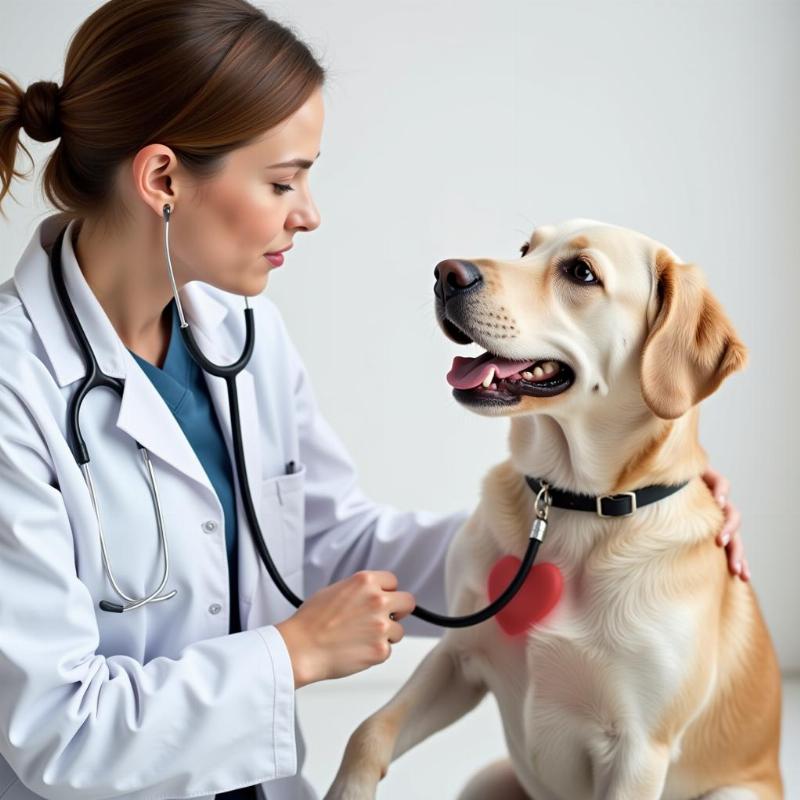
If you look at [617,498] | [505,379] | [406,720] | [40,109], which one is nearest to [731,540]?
[617,498]

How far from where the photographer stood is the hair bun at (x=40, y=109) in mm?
1547

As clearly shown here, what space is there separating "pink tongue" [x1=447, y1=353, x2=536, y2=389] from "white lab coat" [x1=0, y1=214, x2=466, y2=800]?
0.42 metres

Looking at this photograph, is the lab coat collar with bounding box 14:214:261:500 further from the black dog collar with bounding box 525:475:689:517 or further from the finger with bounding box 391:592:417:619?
the black dog collar with bounding box 525:475:689:517

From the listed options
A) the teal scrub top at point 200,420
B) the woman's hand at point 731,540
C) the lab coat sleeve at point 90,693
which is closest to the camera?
the lab coat sleeve at point 90,693

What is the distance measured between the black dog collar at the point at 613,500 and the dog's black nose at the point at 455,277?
0.32 metres

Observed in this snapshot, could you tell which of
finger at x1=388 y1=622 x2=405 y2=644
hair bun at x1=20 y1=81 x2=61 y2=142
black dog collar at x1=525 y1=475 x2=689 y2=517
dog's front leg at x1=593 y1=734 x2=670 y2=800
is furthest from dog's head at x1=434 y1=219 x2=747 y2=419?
hair bun at x1=20 y1=81 x2=61 y2=142

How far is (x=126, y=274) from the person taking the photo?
5.35 feet

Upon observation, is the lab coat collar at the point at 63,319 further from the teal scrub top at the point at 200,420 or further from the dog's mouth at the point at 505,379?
the dog's mouth at the point at 505,379

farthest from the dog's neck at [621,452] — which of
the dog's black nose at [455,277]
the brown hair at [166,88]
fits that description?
the brown hair at [166,88]

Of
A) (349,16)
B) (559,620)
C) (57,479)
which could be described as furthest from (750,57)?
(57,479)

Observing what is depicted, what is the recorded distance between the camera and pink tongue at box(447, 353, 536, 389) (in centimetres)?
147

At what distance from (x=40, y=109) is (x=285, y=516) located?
753mm

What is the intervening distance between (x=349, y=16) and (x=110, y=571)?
1.90 m

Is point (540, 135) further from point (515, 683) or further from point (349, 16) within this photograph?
point (515, 683)
